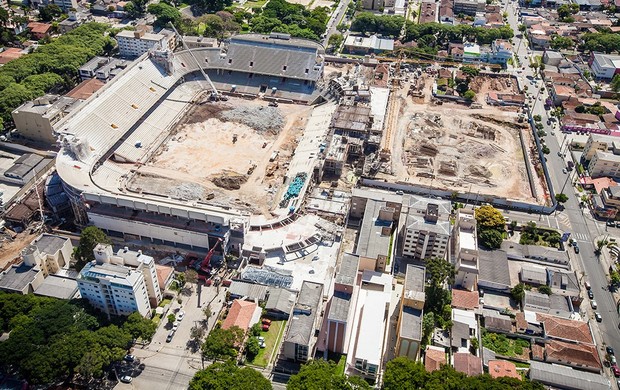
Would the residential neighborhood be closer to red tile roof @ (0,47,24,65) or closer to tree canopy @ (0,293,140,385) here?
tree canopy @ (0,293,140,385)

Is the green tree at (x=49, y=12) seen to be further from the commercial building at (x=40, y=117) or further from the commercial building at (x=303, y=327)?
the commercial building at (x=303, y=327)

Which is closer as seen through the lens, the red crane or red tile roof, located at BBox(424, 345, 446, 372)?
red tile roof, located at BBox(424, 345, 446, 372)

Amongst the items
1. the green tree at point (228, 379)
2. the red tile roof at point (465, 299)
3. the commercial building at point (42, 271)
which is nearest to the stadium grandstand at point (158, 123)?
the commercial building at point (42, 271)

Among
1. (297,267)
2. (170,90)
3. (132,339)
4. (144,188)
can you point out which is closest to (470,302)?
(297,267)

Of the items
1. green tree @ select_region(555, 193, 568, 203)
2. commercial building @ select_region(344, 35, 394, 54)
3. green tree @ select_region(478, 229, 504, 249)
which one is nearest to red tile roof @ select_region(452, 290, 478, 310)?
green tree @ select_region(478, 229, 504, 249)

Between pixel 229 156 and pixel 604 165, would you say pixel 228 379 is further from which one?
pixel 604 165

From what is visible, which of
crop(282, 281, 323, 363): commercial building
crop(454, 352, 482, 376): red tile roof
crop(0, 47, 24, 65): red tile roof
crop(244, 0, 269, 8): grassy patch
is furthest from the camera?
crop(244, 0, 269, 8): grassy patch

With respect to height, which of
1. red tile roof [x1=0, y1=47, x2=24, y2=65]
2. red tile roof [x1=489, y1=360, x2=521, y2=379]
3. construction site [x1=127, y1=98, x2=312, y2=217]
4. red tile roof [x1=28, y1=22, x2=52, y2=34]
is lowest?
red tile roof [x1=489, y1=360, x2=521, y2=379]
